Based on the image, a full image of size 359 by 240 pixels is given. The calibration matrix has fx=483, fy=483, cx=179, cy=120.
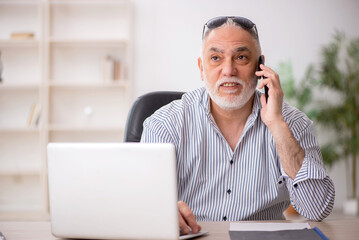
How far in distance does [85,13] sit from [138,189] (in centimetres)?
464

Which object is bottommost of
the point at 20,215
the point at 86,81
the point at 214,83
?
the point at 20,215

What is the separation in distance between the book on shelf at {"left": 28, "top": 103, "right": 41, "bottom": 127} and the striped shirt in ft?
11.6

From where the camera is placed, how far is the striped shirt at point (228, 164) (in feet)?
5.57

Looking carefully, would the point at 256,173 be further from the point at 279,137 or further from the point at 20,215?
the point at 20,215

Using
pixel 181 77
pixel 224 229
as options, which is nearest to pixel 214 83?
pixel 224 229

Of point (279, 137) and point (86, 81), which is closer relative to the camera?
point (279, 137)

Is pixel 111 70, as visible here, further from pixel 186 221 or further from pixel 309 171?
pixel 186 221

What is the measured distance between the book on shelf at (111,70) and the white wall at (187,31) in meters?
0.30

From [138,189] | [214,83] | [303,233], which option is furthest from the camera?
[214,83]

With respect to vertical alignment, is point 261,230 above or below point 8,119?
above

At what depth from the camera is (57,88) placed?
17.4ft

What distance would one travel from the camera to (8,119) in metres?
5.32

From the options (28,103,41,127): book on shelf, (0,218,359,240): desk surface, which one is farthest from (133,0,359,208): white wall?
(0,218,359,240): desk surface

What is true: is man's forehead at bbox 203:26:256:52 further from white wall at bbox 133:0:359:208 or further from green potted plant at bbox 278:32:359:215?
white wall at bbox 133:0:359:208
